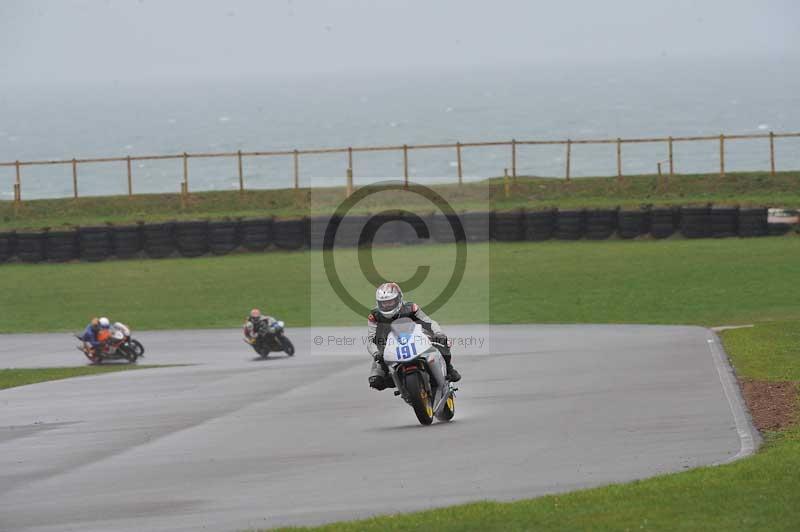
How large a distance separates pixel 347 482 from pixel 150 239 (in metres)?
30.0

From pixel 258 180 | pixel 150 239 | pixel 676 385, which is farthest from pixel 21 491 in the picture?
pixel 258 180

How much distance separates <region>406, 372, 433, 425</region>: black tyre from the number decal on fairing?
0.24 meters

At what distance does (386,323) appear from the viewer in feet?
51.2

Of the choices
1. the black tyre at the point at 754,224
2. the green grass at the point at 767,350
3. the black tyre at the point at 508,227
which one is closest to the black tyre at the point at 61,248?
the black tyre at the point at 508,227

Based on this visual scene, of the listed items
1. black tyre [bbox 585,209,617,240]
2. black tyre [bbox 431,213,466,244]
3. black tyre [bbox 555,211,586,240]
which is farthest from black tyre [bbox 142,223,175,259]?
black tyre [bbox 585,209,617,240]

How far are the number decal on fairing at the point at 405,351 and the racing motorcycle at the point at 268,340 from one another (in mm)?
12202

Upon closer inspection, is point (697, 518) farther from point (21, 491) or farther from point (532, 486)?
point (21, 491)

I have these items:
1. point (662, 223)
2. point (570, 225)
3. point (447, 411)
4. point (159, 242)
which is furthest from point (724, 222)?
point (447, 411)

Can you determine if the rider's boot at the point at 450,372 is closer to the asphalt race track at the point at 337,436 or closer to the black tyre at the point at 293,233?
the asphalt race track at the point at 337,436

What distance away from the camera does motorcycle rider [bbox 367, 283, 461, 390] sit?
15438 mm

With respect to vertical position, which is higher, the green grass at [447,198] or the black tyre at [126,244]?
the green grass at [447,198]

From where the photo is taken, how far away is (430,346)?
1536cm

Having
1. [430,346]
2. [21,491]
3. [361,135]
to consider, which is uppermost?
[361,135]

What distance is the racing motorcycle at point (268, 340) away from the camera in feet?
88.9
